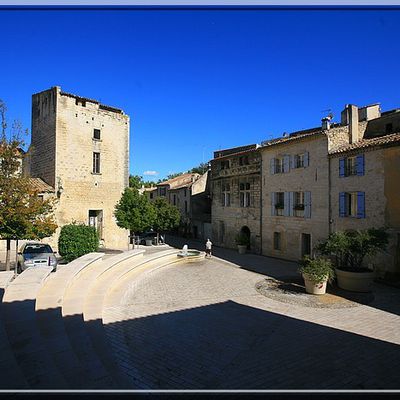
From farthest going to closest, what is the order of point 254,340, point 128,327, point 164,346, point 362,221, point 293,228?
point 293,228
point 362,221
point 128,327
point 254,340
point 164,346

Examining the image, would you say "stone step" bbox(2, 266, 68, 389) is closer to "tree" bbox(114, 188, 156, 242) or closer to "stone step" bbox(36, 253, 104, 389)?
"stone step" bbox(36, 253, 104, 389)

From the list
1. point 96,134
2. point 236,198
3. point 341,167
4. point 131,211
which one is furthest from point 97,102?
point 341,167

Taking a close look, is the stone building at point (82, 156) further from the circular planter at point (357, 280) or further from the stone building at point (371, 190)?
the circular planter at point (357, 280)

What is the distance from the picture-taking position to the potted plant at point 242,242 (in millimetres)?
21719

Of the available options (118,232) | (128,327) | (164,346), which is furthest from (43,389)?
(118,232)

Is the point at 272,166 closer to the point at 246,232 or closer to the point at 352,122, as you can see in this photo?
the point at 352,122

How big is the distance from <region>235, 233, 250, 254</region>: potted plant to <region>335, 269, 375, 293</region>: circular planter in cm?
1011

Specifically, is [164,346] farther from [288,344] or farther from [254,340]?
[288,344]

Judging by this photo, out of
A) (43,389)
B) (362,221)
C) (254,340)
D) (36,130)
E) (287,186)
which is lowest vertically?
(254,340)

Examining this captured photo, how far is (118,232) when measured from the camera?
23.7 meters

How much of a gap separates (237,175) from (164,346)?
18075 millimetres

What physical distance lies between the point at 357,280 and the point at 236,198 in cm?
1311

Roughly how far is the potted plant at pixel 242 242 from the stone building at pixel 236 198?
1.14 feet

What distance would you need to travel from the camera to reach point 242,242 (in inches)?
869
